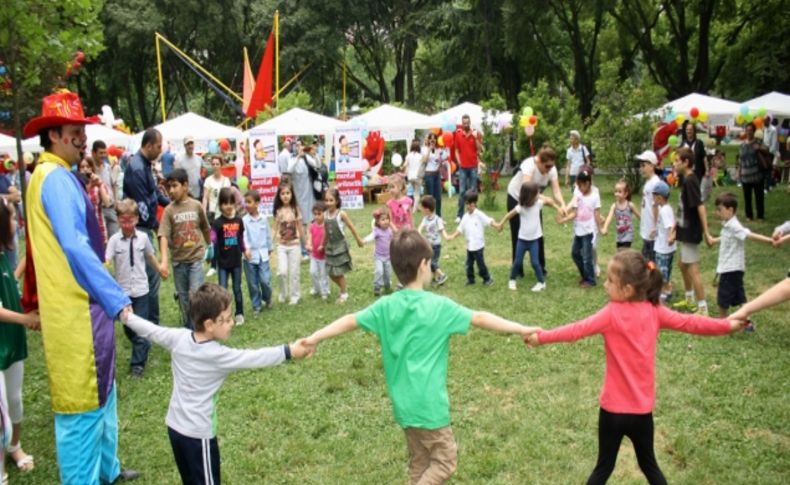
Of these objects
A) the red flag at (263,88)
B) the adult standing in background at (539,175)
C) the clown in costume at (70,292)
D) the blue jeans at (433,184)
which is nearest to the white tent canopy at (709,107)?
the blue jeans at (433,184)

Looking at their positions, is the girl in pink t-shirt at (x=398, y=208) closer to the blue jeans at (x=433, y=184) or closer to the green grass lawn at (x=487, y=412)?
the green grass lawn at (x=487, y=412)

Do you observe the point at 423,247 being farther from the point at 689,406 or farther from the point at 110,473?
the point at 689,406

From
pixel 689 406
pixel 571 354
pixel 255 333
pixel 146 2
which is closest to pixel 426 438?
pixel 689 406

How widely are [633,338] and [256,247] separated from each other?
609 centimetres

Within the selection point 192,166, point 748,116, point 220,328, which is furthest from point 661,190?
point 748,116

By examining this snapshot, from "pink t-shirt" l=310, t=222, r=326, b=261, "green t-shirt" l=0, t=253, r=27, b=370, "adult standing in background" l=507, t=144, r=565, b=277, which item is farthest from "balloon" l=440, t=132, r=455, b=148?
"green t-shirt" l=0, t=253, r=27, b=370

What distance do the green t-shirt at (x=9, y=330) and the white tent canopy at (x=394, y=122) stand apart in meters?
15.2

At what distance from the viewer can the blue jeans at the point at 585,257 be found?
9.42 metres

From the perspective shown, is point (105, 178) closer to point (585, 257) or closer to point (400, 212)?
point (400, 212)

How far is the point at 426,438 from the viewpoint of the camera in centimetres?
342

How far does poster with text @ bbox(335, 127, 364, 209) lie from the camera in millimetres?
16328

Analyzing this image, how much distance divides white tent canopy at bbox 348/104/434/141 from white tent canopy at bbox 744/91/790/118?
9647 mm

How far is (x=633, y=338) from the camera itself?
11.8 feet

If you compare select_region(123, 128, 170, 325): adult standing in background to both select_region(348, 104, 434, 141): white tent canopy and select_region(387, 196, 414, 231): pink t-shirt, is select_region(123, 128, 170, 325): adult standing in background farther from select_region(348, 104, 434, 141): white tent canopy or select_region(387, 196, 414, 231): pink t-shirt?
select_region(348, 104, 434, 141): white tent canopy
